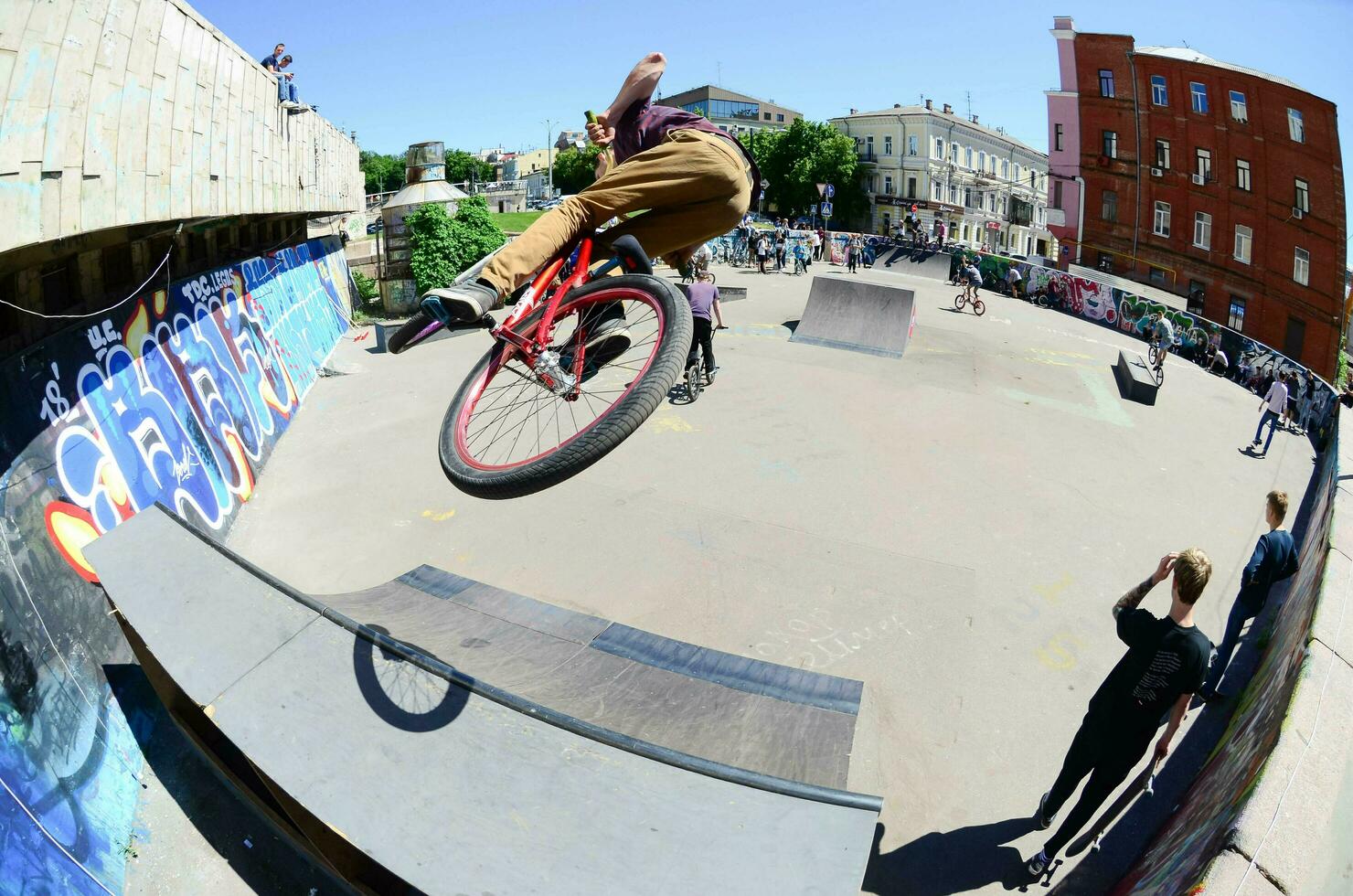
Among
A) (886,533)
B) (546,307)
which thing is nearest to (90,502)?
(546,307)

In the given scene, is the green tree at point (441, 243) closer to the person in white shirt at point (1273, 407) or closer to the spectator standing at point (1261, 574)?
the person in white shirt at point (1273, 407)

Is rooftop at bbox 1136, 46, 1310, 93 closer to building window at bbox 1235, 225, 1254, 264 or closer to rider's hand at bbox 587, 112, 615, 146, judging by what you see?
building window at bbox 1235, 225, 1254, 264

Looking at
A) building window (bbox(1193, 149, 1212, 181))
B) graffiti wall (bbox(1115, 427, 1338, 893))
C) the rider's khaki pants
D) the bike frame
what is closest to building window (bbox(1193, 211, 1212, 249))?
building window (bbox(1193, 149, 1212, 181))

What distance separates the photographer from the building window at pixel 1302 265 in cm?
2056

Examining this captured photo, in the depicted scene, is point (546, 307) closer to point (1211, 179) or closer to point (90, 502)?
point (90, 502)

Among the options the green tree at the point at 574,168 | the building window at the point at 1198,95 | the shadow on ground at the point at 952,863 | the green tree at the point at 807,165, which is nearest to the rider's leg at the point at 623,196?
the shadow on ground at the point at 952,863

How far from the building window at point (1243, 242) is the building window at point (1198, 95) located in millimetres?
3644

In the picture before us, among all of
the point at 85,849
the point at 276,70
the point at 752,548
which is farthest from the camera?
the point at 276,70

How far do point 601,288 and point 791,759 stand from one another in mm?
3095

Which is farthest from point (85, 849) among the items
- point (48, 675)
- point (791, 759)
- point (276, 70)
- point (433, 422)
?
point (276, 70)

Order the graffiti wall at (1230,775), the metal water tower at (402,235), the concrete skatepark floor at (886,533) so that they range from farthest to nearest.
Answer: the metal water tower at (402,235) < the concrete skatepark floor at (886,533) < the graffiti wall at (1230,775)

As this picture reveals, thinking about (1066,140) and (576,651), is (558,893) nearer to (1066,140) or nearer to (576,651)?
(576,651)

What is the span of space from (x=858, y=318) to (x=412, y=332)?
1522 centimetres

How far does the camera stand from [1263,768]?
3146 millimetres
